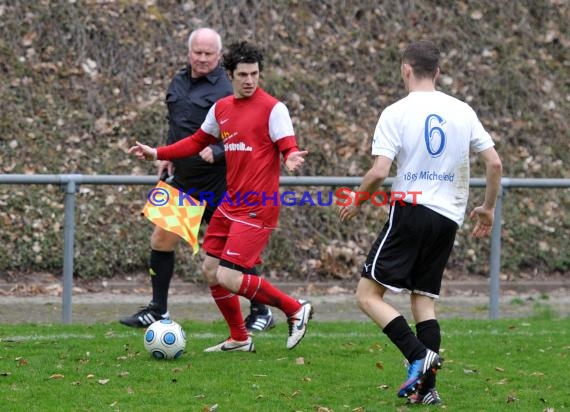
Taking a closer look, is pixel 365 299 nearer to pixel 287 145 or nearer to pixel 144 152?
pixel 287 145

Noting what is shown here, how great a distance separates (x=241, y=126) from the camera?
732 centimetres

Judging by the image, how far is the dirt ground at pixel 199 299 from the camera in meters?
9.83

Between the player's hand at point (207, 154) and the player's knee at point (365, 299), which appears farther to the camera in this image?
the player's hand at point (207, 154)

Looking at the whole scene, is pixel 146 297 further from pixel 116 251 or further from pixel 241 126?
pixel 241 126

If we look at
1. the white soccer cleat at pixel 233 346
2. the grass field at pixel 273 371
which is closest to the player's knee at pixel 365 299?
the grass field at pixel 273 371

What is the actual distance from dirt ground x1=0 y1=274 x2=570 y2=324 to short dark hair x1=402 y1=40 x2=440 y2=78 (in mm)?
3969

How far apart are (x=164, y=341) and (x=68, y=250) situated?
197 cm

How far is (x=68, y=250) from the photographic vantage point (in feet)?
29.2

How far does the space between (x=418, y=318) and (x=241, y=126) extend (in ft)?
6.33

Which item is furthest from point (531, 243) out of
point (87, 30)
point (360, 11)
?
point (87, 30)

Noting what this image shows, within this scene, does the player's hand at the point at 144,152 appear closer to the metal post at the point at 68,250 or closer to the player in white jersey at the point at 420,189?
the metal post at the point at 68,250

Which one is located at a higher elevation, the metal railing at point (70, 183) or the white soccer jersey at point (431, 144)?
the white soccer jersey at point (431, 144)

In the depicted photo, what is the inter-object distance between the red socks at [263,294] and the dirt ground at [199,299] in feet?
6.25

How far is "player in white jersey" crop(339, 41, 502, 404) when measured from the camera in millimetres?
5910
